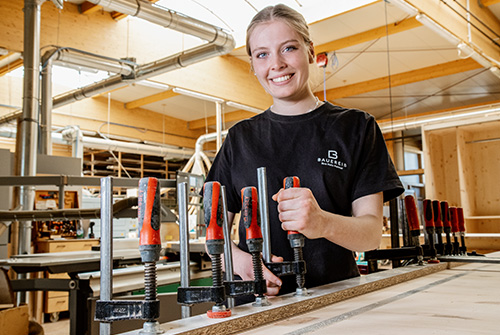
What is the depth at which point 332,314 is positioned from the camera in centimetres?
86

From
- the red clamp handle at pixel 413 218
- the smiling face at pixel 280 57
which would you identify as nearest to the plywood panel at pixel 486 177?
the red clamp handle at pixel 413 218

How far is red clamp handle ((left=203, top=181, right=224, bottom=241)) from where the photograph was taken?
0.79m

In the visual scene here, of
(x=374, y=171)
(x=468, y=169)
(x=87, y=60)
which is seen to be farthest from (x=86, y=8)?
(x=468, y=169)

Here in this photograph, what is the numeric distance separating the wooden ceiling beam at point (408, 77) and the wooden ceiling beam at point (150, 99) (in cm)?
292

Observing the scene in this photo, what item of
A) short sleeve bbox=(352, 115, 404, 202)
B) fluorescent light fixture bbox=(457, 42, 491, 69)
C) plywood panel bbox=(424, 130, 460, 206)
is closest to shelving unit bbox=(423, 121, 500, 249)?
plywood panel bbox=(424, 130, 460, 206)

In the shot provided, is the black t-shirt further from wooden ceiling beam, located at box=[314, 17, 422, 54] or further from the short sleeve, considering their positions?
wooden ceiling beam, located at box=[314, 17, 422, 54]

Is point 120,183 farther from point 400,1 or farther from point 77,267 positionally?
point 400,1

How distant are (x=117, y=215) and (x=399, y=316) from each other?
5.24ft

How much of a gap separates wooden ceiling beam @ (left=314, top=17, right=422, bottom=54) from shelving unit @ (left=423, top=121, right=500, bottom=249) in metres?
1.72

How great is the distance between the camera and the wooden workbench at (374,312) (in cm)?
73

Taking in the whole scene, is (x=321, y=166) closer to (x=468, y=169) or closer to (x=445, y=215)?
(x=445, y=215)

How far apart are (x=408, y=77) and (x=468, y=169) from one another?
1779 mm

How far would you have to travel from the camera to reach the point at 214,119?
1051 centimetres

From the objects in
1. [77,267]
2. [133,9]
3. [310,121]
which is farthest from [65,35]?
[310,121]
